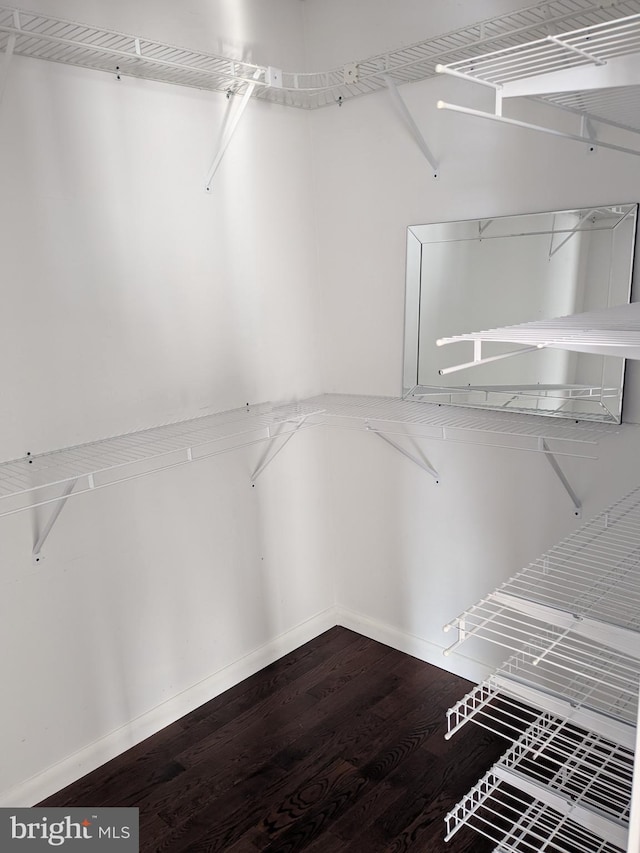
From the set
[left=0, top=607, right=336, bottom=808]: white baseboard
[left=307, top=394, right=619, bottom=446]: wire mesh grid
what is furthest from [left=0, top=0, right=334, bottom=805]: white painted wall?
[left=307, top=394, right=619, bottom=446]: wire mesh grid

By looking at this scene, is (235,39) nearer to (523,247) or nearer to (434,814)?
(523,247)

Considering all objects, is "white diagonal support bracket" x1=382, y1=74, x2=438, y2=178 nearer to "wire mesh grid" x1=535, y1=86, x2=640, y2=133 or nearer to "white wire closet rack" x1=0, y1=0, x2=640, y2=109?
"white wire closet rack" x1=0, y1=0, x2=640, y2=109

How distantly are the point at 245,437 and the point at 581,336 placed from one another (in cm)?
176

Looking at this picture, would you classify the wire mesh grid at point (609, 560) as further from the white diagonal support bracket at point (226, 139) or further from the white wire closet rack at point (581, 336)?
the white diagonal support bracket at point (226, 139)

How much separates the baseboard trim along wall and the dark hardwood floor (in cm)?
3

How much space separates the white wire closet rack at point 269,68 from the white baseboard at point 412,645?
1994mm

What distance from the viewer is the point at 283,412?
2594 millimetres

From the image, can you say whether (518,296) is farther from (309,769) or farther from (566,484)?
(309,769)

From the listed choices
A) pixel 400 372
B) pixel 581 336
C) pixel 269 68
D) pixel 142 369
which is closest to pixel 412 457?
pixel 400 372

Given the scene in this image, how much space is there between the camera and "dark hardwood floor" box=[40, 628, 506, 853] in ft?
6.55

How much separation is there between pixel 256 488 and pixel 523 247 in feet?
4.26

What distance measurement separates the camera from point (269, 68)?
2254 millimetres

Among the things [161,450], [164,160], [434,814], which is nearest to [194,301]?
[164,160]

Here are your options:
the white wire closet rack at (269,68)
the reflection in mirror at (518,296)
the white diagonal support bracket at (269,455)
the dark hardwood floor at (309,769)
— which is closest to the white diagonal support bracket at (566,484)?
the reflection in mirror at (518,296)
